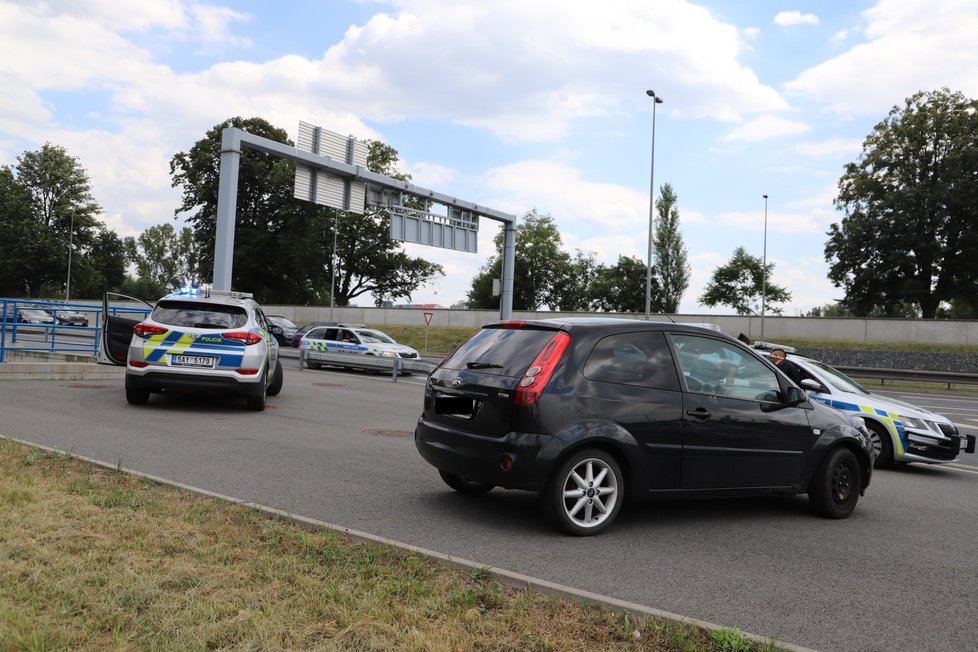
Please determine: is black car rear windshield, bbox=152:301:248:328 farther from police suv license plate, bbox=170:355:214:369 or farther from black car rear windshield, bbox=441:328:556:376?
black car rear windshield, bbox=441:328:556:376

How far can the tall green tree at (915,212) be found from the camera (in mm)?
51062

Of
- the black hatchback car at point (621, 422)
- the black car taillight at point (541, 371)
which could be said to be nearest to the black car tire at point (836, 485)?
the black hatchback car at point (621, 422)

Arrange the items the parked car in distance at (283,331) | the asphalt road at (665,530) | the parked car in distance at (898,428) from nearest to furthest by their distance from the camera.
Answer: the asphalt road at (665,530) → the parked car in distance at (898,428) → the parked car in distance at (283,331)

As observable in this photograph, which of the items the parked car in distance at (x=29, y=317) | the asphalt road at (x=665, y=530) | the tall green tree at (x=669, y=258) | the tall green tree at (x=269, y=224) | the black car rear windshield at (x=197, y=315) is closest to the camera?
the asphalt road at (x=665, y=530)

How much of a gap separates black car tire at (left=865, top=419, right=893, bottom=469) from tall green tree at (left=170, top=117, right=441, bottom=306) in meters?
51.5

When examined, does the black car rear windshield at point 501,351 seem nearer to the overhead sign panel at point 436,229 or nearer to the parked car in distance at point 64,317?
the parked car in distance at point 64,317

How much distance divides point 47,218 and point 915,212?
252 feet

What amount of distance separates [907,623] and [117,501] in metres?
4.83

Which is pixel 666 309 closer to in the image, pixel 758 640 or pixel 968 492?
pixel 968 492

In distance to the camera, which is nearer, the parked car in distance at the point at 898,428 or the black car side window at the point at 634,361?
the black car side window at the point at 634,361

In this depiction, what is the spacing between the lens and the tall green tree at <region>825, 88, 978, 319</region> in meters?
51.1

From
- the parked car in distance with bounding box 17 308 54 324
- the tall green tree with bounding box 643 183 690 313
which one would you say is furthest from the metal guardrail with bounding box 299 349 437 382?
the tall green tree with bounding box 643 183 690 313

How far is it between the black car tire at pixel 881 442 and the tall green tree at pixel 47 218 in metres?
83.7

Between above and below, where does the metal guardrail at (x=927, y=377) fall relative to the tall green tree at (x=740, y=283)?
below
